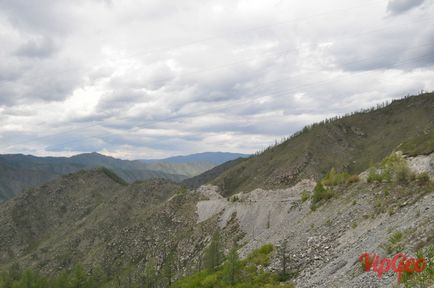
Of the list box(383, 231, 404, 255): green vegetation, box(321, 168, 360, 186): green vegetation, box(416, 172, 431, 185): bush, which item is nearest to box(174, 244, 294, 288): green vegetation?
box(383, 231, 404, 255): green vegetation

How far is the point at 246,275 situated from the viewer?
33.2 m

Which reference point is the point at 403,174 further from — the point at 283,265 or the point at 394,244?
the point at 394,244

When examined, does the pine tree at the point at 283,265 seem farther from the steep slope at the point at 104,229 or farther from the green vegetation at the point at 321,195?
the steep slope at the point at 104,229

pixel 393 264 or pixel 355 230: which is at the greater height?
pixel 393 264

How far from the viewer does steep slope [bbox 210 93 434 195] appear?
511 feet

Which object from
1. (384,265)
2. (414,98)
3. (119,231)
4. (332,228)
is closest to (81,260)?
(119,231)

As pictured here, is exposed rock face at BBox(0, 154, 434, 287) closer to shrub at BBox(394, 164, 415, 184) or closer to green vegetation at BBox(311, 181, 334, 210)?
green vegetation at BBox(311, 181, 334, 210)

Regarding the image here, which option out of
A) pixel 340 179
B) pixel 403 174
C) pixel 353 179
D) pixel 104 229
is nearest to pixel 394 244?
pixel 403 174

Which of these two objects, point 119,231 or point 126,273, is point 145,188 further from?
point 126,273

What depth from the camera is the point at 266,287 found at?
Answer: 1120 inches

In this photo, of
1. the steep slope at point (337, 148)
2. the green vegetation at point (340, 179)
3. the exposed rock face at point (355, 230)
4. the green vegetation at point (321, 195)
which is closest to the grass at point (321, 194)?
the green vegetation at point (321, 195)

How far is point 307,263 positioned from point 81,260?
11966cm

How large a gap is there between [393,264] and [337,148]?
159979mm

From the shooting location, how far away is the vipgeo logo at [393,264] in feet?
57.6
